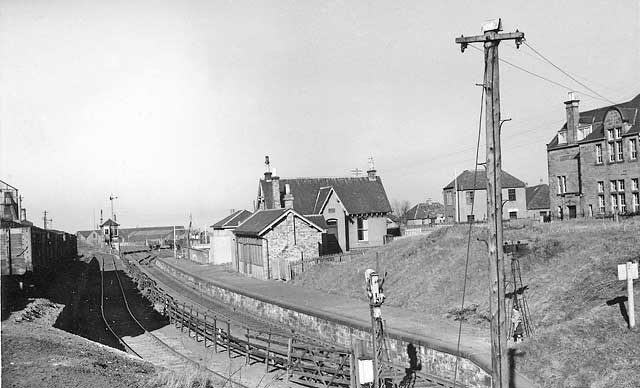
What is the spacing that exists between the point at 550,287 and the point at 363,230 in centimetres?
2959

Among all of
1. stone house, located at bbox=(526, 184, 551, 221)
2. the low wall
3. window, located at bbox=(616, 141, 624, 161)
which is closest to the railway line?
the low wall

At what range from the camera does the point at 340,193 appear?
48.6 meters

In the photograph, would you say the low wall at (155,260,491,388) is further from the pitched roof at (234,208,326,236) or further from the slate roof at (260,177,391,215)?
the slate roof at (260,177,391,215)

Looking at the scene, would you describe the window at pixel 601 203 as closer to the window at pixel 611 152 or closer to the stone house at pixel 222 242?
the window at pixel 611 152

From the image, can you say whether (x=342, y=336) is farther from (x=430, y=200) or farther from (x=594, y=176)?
(x=430, y=200)

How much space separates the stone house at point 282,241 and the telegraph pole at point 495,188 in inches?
1020

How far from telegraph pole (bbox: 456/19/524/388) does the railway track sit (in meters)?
7.81

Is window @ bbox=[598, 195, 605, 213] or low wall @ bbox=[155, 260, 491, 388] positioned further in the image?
window @ bbox=[598, 195, 605, 213]

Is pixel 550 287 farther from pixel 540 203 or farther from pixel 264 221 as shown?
pixel 540 203

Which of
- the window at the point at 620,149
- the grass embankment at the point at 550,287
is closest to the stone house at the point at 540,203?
the window at the point at 620,149

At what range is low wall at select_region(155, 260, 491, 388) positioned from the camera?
14438 mm

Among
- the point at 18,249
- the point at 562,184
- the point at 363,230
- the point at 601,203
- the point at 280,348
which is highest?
the point at 562,184

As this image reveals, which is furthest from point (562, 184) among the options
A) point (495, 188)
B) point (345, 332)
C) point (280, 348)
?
point (495, 188)

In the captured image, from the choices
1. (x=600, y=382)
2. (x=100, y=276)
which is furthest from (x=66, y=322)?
(x=100, y=276)
